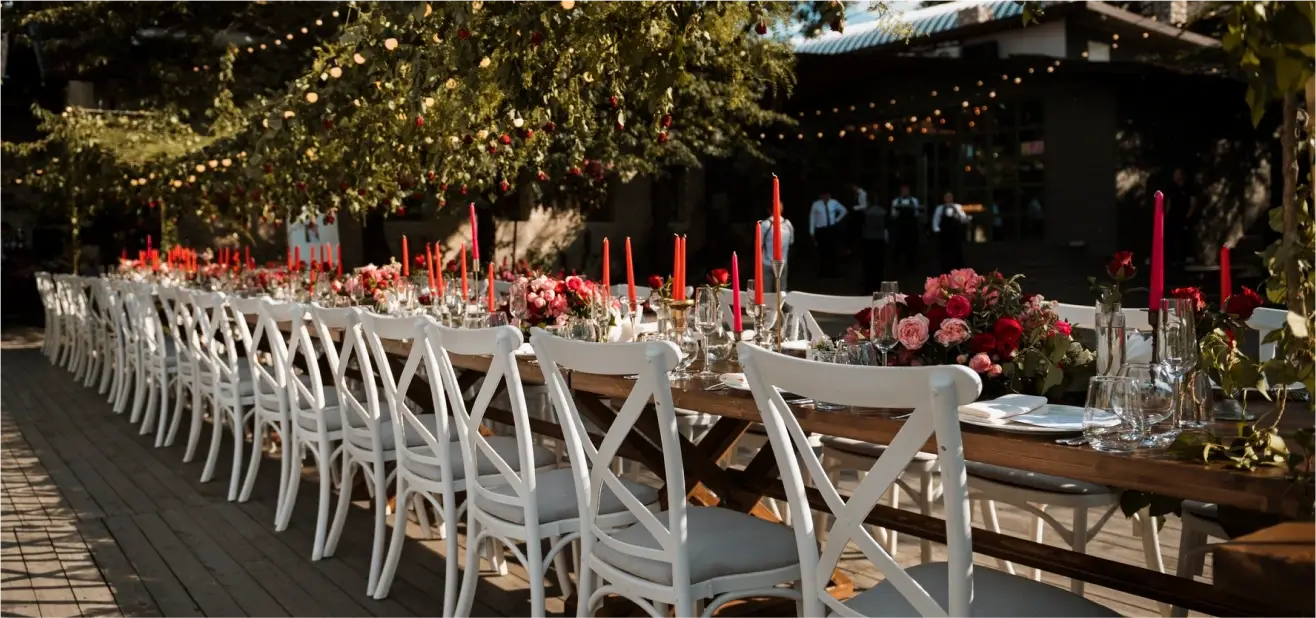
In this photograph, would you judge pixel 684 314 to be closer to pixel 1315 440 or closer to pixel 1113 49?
pixel 1315 440

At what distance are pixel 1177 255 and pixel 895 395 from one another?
1446 centimetres

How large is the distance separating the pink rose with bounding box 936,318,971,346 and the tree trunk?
1074mm

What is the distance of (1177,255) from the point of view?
14953mm

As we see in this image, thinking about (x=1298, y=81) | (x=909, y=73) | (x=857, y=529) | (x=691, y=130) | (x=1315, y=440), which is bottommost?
(x=857, y=529)

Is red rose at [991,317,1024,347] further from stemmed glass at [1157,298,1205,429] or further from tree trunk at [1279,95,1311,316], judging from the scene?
tree trunk at [1279,95,1311,316]

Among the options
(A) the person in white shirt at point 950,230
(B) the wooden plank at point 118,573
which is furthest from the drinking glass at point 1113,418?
(A) the person in white shirt at point 950,230

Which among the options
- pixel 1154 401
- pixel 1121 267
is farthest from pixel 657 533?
pixel 1121 267

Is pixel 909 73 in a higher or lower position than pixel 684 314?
higher

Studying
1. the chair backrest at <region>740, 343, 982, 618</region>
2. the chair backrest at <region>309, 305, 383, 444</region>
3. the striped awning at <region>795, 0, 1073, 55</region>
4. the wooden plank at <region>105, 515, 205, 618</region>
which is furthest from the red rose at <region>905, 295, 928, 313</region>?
the striped awning at <region>795, 0, 1073, 55</region>

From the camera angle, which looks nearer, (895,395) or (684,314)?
(895,395)

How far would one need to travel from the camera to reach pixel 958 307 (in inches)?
107

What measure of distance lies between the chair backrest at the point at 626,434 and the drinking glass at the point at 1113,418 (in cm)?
75

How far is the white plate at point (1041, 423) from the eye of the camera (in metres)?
2.12

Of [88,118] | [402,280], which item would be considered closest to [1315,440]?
[402,280]
